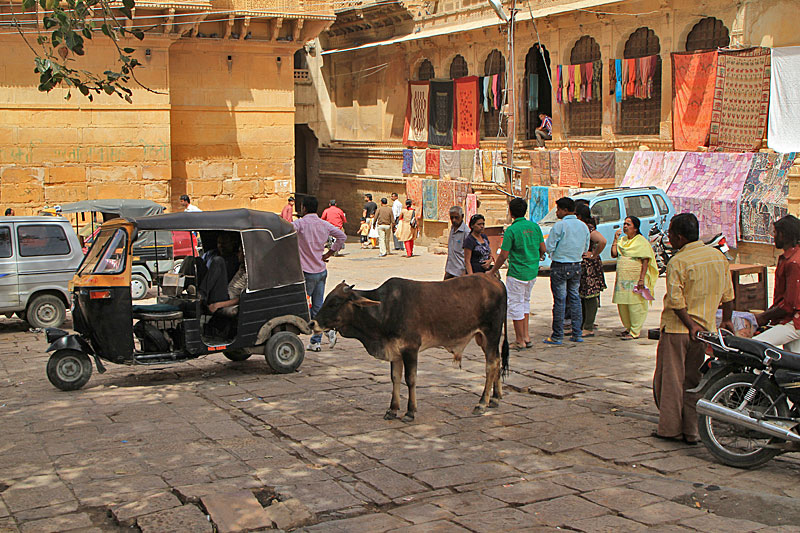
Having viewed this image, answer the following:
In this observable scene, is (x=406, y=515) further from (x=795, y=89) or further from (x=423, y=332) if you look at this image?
(x=795, y=89)

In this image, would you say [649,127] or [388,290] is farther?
[649,127]

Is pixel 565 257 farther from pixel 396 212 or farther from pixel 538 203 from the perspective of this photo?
pixel 396 212

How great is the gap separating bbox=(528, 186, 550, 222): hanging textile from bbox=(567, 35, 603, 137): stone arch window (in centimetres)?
262

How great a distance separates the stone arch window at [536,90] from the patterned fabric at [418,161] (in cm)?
369

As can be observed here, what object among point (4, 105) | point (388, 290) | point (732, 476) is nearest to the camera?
point (732, 476)

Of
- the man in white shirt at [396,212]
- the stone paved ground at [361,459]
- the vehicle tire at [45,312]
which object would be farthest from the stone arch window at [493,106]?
the stone paved ground at [361,459]

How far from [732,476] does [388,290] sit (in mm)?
2987

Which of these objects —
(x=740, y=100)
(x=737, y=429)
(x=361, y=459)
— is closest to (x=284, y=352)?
(x=361, y=459)

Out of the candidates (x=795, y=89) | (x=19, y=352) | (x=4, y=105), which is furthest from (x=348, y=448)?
(x=4, y=105)

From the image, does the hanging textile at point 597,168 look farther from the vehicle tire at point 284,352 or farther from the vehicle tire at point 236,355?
the vehicle tire at point 284,352

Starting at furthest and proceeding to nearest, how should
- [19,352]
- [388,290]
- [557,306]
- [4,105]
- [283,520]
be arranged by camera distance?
1. [4,105]
2. [19,352]
3. [557,306]
4. [388,290]
5. [283,520]

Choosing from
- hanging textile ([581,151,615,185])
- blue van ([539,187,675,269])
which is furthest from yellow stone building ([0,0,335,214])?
blue van ([539,187,675,269])

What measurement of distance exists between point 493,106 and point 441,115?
8.57ft

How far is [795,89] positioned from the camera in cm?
1770
